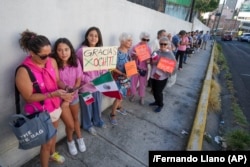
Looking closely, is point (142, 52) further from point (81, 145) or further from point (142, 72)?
point (81, 145)

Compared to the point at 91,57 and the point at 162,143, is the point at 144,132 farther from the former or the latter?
the point at 91,57

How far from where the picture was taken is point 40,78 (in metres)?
2.24

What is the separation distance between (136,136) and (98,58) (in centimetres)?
163

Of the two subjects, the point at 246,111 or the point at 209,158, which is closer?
the point at 209,158

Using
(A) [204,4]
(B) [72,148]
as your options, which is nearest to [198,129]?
(B) [72,148]

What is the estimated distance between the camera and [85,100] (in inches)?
129

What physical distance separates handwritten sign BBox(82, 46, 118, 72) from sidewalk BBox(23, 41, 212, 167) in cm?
128

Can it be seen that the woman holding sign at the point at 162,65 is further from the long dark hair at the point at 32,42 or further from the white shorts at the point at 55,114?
the long dark hair at the point at 32,42

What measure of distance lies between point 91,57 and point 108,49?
1.07 ft

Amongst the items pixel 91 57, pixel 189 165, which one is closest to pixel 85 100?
pixel 91 57

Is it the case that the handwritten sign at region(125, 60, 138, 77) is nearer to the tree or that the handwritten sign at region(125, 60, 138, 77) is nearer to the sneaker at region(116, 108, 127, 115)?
the sneaker at region(116, 108, 127, 115)

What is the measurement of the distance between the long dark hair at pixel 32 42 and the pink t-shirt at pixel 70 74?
2.01 ft

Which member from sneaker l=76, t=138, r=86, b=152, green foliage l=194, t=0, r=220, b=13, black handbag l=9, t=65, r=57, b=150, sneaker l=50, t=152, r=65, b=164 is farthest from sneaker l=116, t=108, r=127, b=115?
Result: green foliage l=194, t=0, r=220, b=13

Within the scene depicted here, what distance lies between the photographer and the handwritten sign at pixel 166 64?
416 cm
